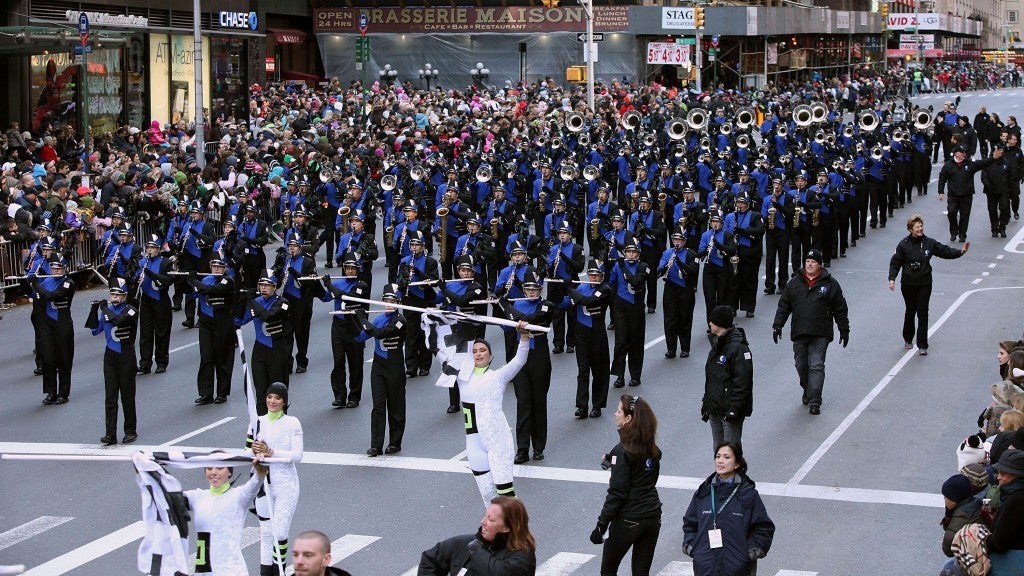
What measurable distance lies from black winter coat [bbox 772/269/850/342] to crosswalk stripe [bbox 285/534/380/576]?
5741mm

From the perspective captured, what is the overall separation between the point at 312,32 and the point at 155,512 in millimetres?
54389

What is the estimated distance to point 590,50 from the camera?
44531 millimetres

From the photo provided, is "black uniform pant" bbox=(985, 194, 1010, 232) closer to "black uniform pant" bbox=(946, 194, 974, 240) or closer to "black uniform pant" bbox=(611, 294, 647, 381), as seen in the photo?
"black uniform pant" bbox=(946, 194, 974, 240)

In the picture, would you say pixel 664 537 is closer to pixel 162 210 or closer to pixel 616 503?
pixel 616 503

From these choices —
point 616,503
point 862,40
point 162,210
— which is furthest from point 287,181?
point 862,40

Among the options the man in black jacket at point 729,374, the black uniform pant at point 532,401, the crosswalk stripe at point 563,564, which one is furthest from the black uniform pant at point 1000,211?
the crosswalk stripe at point 563,564

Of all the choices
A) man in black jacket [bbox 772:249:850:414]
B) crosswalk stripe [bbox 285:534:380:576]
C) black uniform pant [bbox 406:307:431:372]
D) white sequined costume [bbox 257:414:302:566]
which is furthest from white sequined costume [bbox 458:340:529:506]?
black uniform pant [bbox 406:307:431:372]

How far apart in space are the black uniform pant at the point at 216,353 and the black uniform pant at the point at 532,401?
429 cm

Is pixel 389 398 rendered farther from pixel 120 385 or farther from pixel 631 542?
pixel 631 542

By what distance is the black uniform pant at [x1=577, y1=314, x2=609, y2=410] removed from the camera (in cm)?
1634

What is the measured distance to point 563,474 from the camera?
14.2 metres

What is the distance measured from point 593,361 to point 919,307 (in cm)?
489

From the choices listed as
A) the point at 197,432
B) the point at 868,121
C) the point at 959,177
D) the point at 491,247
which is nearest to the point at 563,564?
the point at 197,432

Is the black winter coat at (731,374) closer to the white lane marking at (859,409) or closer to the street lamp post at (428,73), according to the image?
the white lane marking at (859,409)
